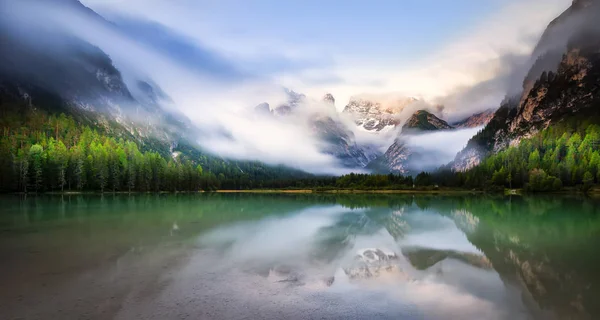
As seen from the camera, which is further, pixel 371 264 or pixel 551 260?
pixel 551 260

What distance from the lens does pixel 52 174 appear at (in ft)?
451

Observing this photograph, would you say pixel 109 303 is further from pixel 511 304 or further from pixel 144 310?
pixel 511 304

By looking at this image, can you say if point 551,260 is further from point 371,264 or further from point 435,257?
point 371,264

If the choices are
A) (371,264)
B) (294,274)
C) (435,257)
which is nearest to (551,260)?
(435,257)

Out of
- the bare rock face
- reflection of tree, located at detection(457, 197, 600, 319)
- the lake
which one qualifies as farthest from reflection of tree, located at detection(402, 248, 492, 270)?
the bare rock face

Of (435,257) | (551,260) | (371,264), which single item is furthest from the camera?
(435,257)

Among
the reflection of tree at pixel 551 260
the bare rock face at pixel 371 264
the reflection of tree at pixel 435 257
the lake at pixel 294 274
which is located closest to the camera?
the lake at pixel 294 274

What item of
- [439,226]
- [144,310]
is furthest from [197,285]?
[439,226]

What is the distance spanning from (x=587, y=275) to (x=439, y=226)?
86.4 feet

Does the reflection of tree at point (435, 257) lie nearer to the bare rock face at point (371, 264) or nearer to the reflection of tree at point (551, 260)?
the reflection of tree at point (551, 260)

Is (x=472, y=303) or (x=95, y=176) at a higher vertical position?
(x=95, y=176)

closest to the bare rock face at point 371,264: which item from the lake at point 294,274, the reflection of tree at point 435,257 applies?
the lake at point 294,274

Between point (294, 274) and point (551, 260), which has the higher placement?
point (294, 274)

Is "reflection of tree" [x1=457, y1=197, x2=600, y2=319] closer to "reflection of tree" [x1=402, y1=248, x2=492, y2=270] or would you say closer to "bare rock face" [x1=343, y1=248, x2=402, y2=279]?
"reflection of tree" [x1=402, y1=248, x2=492, y2=270]
